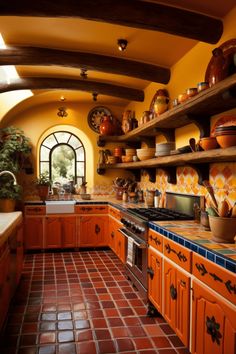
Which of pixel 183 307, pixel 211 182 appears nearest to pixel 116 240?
pixel 211 182

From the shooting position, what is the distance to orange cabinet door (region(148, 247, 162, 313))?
2.63m

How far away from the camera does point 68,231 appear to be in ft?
16.8

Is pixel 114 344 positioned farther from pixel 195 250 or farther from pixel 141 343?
pixel 195 250

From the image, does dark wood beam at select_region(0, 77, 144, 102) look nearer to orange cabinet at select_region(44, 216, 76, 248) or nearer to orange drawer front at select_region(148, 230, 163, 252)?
orange cabinet at select_region(44, 216, 76, 248)

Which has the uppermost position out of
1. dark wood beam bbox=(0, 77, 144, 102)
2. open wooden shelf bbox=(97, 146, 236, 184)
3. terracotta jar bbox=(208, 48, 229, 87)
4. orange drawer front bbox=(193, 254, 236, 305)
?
dark wood beam bbox=(0, 77, 144, 102)

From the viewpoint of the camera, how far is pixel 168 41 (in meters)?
3.12

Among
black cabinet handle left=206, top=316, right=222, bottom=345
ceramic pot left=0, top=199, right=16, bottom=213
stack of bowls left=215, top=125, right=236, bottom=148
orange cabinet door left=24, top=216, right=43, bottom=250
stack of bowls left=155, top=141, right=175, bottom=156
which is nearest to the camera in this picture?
black cabinet handle left=206, top=316, right=222, bottom=345

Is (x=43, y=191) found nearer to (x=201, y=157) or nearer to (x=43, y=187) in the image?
(x=43, y=187)

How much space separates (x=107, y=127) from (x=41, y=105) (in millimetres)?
1314

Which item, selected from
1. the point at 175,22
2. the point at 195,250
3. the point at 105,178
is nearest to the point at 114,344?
the point at 195,250

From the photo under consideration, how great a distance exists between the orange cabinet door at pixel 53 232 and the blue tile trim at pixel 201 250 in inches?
108

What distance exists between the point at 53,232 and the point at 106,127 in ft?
6.88

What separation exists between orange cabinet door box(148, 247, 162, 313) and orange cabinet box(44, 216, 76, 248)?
2476 millimetres

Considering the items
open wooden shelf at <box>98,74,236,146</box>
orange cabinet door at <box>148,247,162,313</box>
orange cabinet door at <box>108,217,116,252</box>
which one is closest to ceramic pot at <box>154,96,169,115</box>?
open wooden shelf at <box>98,74,236,146</box>
